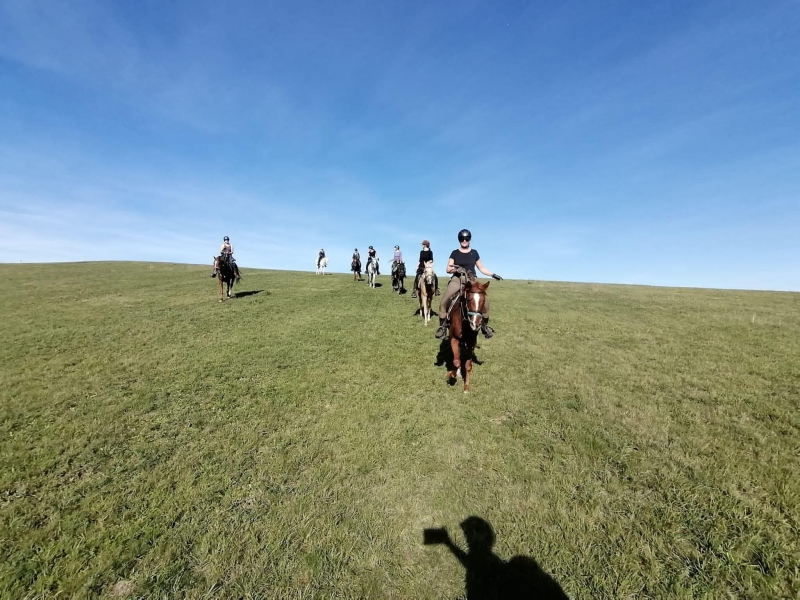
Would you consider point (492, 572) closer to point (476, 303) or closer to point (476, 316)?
point (476, 316)

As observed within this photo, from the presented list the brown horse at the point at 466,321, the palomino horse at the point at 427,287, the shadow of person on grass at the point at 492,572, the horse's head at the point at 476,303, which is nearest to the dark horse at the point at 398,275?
the palomino horse at the point at 427,287

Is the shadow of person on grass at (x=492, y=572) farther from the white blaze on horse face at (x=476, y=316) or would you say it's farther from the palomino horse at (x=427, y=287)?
the palomino horse at (x=427, y=287)

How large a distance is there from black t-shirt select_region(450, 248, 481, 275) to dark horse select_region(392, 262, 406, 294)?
15684mm

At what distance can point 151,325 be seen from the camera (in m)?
16.2

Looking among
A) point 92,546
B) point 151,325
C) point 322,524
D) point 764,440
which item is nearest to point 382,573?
point 322,524

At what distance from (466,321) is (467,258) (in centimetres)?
232

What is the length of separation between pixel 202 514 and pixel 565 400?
8335mm

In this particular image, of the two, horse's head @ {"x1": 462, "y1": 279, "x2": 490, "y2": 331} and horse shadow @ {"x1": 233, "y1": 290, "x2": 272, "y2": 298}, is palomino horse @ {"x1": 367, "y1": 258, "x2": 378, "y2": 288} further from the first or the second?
horse's head @ {"x1": 462, "y1": 279, "x2": 490, "y2": 331}

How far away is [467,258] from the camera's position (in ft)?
35.9

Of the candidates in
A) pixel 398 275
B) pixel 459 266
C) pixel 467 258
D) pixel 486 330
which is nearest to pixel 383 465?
pixel 486 330

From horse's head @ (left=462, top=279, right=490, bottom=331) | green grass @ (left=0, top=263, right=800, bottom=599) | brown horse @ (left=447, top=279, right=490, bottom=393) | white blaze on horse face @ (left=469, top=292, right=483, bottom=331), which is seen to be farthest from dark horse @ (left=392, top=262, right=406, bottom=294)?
white blaze on horse face @ (left=469, top=292, right=483, bottom=331)

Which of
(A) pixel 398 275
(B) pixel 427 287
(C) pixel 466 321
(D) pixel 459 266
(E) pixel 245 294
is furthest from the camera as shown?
(A) pixel 398 275

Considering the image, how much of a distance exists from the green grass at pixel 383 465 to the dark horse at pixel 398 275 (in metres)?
13.5

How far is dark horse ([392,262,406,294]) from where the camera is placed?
2664 centimetres
